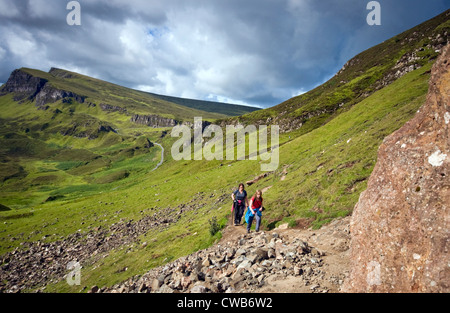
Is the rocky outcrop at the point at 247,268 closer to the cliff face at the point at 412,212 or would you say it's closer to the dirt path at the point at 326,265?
the dirt path at the point at 326,265

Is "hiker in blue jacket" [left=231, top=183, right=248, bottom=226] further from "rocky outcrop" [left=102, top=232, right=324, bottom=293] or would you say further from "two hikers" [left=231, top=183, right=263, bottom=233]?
"rocky outcrop" [left=102, top=232, right=324, bottom=293]

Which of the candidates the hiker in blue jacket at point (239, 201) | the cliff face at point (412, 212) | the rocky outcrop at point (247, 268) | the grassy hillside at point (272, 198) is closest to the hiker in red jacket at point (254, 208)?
the hiker in blue jacket at point (239, 201)

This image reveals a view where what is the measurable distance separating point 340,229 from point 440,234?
792cm

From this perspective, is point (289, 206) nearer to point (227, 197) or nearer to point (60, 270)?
point (227, 197)

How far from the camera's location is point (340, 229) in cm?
1338

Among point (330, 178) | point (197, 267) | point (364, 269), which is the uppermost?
point (330, 178)

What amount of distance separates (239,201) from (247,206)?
3.65 ft

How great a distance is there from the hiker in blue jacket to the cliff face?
11313 mm

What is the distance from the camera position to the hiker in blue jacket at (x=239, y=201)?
19.1 m

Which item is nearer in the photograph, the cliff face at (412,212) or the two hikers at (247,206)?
the cliff face at (412,212)

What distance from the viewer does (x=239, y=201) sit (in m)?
19.5

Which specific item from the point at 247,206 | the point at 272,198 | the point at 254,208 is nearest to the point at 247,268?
the point at 254,208
